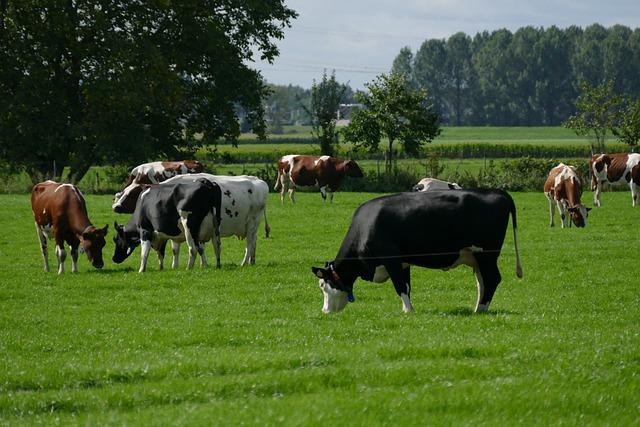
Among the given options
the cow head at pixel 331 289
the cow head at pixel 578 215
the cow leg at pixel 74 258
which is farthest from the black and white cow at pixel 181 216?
the cow head at pixel 578 215

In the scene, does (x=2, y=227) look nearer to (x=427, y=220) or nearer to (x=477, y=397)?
(x=427, y=220)

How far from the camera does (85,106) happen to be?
54.3 meters

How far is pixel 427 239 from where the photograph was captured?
17109 millimetres

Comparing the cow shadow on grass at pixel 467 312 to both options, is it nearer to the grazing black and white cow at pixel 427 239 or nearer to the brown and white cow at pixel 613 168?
the grazing black and white cow at pixel 427 239

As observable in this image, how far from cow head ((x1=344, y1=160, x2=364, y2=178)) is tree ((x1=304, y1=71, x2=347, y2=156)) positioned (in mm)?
9942

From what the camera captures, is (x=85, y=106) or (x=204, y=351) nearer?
(x=204, y=351)

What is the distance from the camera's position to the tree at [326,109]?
6209 centimetres

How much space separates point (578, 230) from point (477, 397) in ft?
76.7

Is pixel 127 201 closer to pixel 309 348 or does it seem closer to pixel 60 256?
pixel 60 256

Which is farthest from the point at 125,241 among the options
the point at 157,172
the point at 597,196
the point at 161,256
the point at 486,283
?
the point at 597,196

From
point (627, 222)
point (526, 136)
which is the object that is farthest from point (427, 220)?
point (526, 136)

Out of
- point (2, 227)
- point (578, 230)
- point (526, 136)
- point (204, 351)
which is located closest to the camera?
point (204, 351)

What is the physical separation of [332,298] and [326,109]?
45.7m

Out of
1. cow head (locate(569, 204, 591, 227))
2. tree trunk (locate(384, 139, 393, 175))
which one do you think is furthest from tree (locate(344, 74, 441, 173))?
cow head (locate(569, 204, 591, 227))
